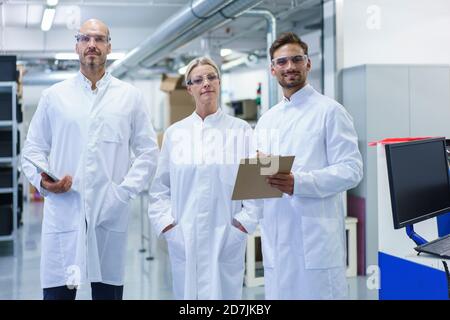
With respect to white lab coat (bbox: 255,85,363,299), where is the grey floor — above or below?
below

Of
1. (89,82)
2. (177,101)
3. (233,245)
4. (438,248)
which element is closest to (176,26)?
(177,101)

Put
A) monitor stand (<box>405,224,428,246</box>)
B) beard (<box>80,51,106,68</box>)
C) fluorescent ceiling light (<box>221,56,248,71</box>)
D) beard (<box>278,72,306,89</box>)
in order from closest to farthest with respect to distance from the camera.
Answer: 1. monitor stand (<box>405,224,428,246</box>)
2. beard (<box>278,72,306,89</box>)
3. beard (<box>80,51,106,68</box>)
4. fluorescent ceiling light (<box>221,56,248,71</box>)

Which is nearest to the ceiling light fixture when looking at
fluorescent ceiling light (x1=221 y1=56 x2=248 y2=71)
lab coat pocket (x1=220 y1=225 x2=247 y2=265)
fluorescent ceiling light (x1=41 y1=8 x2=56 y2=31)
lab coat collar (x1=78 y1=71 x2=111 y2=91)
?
fluorescent ceiling light (x1=41 y1=8 x2=56 y2=31)

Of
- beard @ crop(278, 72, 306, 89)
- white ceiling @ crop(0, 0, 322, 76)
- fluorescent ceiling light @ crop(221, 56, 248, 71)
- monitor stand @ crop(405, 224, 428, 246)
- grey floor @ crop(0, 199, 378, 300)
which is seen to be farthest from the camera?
fluorescent ceiling light @ crop(221, 56, 248, 71)

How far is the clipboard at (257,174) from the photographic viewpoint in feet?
5.50

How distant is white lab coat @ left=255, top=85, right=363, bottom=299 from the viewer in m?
1.85

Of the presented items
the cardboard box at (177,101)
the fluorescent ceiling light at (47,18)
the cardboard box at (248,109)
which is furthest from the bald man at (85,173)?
the cardboard box at (248,109)

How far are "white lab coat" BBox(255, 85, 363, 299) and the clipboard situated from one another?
0.36 ft

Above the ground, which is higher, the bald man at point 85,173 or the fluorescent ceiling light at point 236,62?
the fluorescent ceiling light at point 236,62

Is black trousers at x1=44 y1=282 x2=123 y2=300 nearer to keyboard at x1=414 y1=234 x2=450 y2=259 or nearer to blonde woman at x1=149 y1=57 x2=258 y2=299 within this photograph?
blonde woman at x1=149 y1=57 x2=258 y2=299

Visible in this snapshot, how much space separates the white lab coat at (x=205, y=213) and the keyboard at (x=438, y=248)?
0.62 meters

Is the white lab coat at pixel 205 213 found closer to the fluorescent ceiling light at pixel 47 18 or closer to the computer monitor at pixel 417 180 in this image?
the computer monitor at pixel 417 180

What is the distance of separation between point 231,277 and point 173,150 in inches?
21.5
